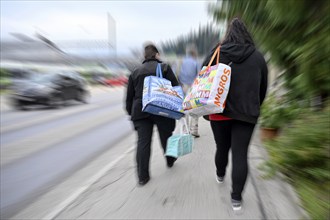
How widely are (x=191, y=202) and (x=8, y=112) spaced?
11457 mm

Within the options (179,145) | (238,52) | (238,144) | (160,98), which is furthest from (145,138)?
(238,52)

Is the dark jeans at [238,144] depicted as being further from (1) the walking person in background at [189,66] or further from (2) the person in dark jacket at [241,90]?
(1) the walking person in background at [189,66]

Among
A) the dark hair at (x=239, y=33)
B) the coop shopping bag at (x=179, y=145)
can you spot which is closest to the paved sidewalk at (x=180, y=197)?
the coop shopping bag at (x=179, y=145)

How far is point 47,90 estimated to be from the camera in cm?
1344

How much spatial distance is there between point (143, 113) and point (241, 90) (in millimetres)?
1409

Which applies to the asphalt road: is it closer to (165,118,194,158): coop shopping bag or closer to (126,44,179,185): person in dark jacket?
(126,44,179,185): person in dark jacket

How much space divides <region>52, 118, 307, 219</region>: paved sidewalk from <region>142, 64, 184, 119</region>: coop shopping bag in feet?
3.09

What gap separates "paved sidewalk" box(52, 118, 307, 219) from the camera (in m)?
3.35

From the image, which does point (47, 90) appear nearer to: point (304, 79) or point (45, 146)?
point (45, 146)

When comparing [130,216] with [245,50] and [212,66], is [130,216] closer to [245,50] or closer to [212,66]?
[212,66]

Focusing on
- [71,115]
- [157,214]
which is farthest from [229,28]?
[71,115]

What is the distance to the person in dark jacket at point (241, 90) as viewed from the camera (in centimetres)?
314

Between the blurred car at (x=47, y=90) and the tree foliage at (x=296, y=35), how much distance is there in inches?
408

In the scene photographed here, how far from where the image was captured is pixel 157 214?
3.36 m
